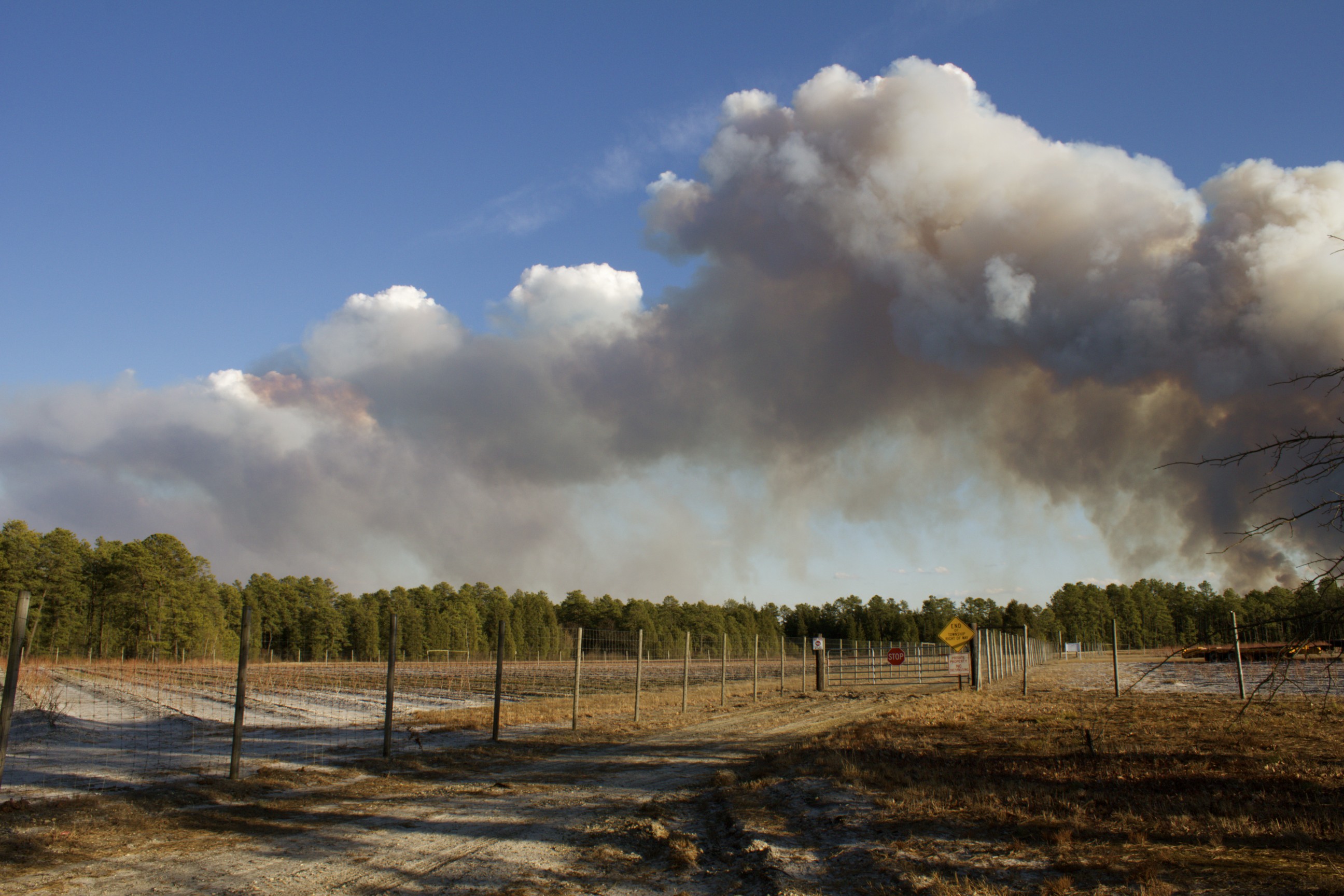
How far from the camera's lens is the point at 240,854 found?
263 inches

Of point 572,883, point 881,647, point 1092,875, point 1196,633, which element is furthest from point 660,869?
point 881,647

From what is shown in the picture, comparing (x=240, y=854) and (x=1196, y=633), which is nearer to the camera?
(x=1196, y=633)

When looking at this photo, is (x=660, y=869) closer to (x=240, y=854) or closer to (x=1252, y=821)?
(x=240, y=854)

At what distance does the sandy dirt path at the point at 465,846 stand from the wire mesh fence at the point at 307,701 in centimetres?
349

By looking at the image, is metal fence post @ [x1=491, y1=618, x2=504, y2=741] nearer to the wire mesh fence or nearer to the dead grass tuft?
the wire mesh fence

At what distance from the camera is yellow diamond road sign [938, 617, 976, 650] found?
2816cm

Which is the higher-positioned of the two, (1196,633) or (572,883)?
(1196,633)

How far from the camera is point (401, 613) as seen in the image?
308 feet

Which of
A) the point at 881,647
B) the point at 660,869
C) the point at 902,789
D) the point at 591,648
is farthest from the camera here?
the point at 881,647

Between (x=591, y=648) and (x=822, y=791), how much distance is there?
17.5 meters

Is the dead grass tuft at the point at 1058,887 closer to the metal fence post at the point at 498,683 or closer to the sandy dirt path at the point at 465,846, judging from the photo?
the sandy dirt path at the point at 465,846

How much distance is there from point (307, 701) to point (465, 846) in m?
21.6

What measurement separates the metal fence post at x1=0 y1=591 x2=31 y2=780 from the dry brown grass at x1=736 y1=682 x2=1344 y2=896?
23.6 feet

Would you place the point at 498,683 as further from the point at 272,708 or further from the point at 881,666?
the point at 881,666
